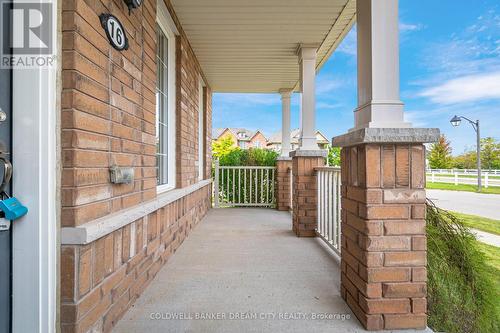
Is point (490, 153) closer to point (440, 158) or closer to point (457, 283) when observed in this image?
point (440, 158)

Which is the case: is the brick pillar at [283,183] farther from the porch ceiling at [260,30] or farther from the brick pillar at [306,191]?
the brick pillar at [306,191]

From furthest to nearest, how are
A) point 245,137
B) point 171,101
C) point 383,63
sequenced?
point 245,137, point 171,101, point 383,63

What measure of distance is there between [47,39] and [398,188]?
185cm

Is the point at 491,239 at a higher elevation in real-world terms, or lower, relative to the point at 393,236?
lower

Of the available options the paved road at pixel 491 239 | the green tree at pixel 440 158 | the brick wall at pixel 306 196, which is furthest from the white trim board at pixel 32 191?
the green tree at pixel 440 158

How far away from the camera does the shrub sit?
195 cm

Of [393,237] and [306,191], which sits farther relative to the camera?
[306,191]

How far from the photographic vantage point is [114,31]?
1.61 metres

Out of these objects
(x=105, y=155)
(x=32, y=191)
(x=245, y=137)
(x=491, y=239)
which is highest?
(x=245, y=137)

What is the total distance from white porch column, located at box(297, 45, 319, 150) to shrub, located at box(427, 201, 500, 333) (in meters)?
1.84

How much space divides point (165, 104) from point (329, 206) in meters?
2.09

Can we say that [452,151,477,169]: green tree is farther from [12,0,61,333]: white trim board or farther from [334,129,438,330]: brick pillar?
[12,0,61,333]: white trim board

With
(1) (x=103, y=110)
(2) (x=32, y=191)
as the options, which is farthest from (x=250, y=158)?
(2) (x=32, y=191)

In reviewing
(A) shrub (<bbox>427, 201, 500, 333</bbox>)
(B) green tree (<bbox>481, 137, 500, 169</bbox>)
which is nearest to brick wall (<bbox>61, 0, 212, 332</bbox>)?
(A) shrub (<bbox>427, 201, 500, 333</bbox>)
